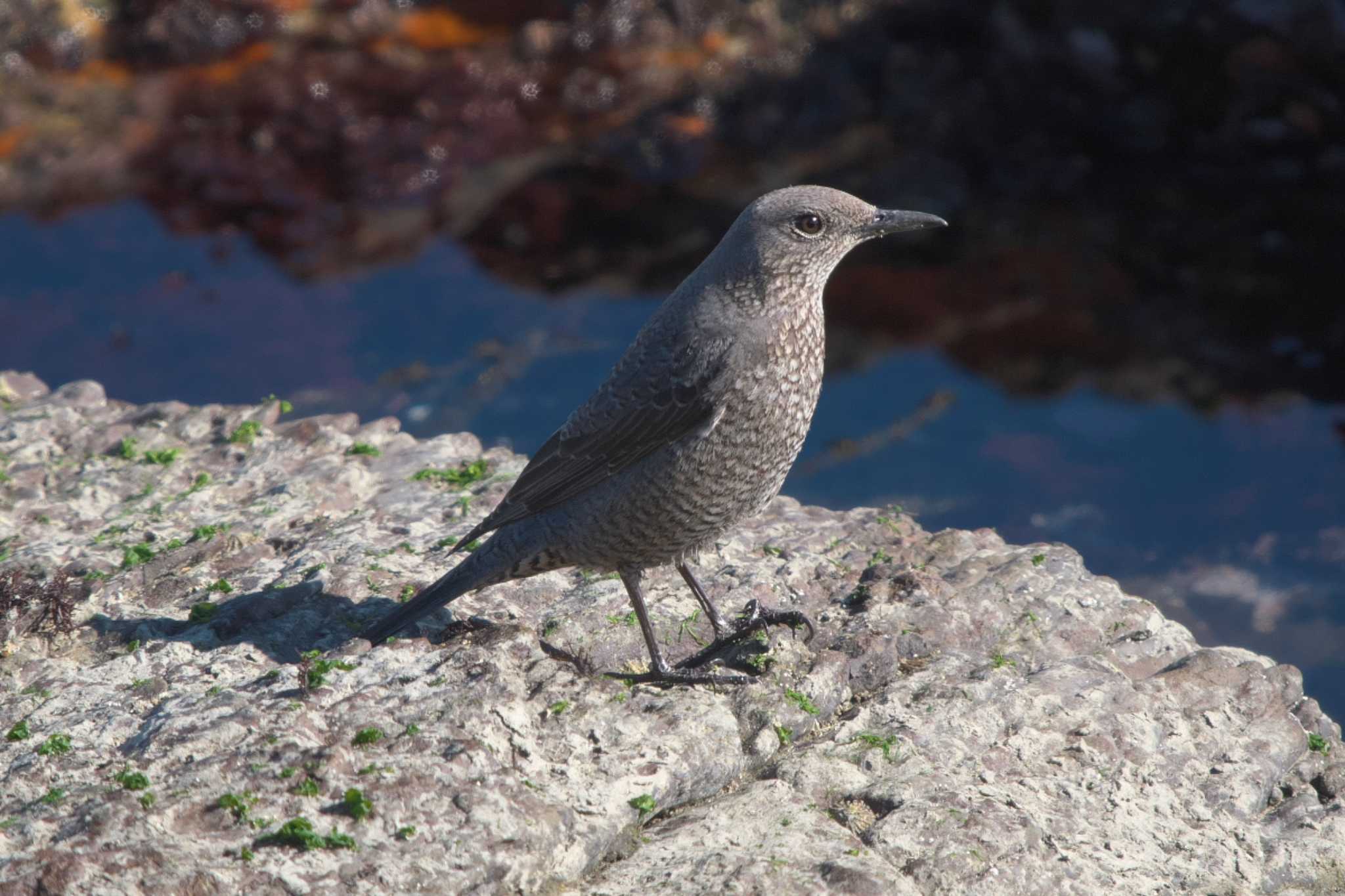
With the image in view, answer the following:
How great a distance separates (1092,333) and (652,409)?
198 inches

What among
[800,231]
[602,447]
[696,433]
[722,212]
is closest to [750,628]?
[696,433]

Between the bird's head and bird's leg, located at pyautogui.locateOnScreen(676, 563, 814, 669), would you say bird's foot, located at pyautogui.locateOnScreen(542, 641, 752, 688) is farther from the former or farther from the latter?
the bird's head

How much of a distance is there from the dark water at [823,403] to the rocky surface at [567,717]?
8.72 feet

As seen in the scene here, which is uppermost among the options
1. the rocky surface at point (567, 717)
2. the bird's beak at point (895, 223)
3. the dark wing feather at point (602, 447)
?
the bird's beak at point (895, 223)

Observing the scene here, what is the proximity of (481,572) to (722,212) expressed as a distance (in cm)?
517

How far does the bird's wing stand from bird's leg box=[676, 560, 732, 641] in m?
0.44

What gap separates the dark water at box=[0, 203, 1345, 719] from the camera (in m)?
7.48

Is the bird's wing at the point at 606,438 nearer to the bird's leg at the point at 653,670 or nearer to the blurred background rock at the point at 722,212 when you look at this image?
the bird's leg at the point at 653,670

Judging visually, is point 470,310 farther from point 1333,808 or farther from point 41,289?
point 1333,808

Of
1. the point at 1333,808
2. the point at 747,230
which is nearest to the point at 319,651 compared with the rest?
the point at 747,230

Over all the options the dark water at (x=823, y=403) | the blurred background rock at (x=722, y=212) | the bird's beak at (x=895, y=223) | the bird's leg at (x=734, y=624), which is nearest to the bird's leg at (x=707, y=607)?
the bird's leg at (x=734, y=624)

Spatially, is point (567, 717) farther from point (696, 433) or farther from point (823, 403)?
point (823, 403)

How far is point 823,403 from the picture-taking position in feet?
28.0

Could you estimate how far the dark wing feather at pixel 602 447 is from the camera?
428 cm
